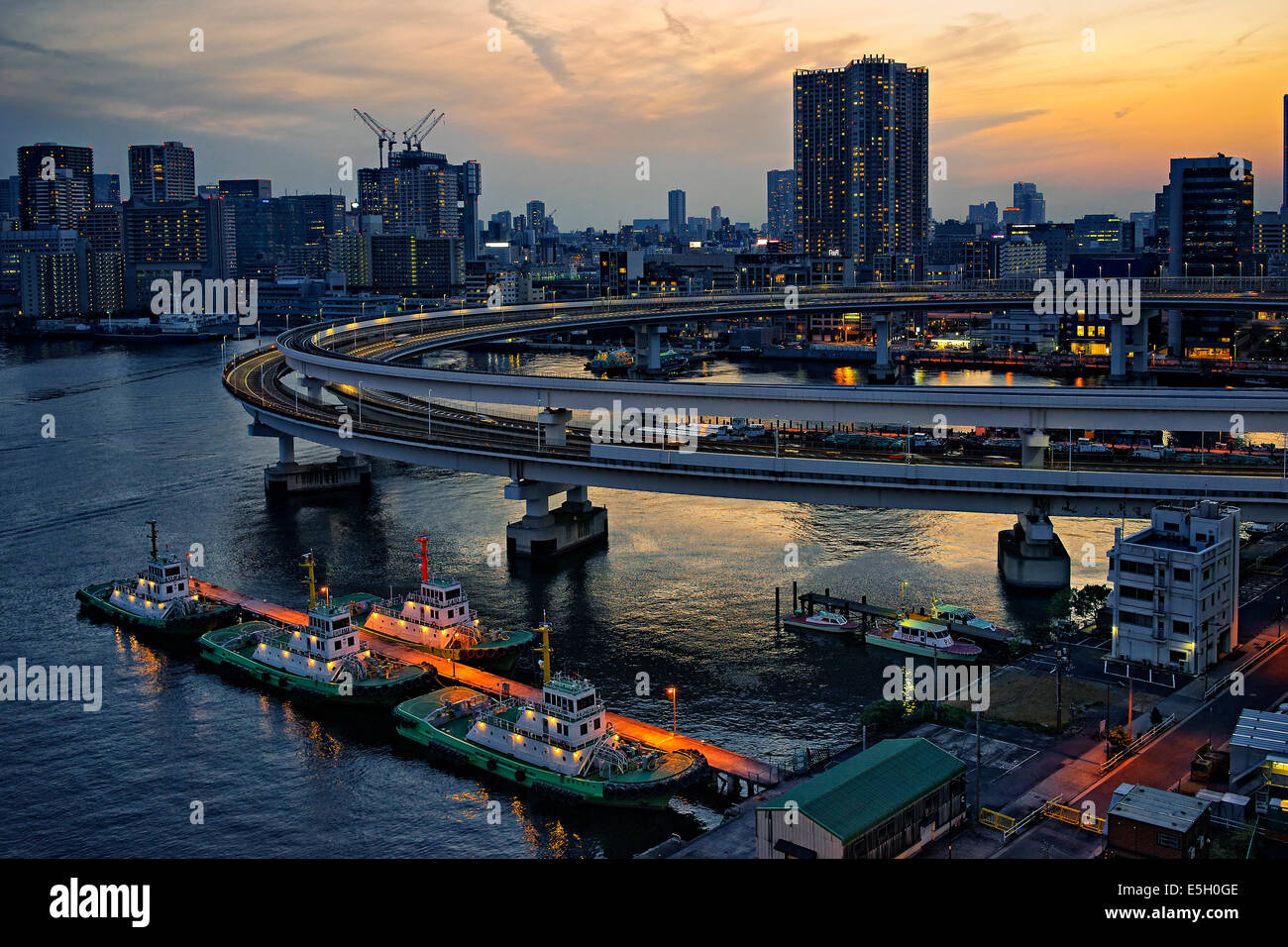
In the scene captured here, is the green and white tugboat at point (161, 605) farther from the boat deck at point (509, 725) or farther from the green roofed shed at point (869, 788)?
the green roofed shed at point (869, 788)

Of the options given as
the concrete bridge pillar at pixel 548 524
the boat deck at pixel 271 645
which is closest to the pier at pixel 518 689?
the boat deck at pixel 271 645

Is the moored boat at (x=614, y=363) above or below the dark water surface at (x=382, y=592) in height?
above

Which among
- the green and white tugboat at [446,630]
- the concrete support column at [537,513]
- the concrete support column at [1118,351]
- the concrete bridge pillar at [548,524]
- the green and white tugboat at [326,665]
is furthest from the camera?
the concrete support column at [1118,351]

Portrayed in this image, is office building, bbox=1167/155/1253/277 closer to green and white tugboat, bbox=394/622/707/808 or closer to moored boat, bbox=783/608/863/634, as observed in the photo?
moored boat, bbox=783/608/863/634

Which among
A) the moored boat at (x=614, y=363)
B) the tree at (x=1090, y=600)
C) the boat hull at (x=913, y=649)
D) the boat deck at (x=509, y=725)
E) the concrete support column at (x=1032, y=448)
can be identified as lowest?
the boat deck at (x=509, y=725)

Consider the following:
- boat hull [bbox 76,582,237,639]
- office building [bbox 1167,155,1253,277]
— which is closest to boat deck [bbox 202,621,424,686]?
boat hull [bbox 76,582,237,639]
